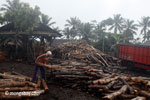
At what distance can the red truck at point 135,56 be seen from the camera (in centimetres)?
1170

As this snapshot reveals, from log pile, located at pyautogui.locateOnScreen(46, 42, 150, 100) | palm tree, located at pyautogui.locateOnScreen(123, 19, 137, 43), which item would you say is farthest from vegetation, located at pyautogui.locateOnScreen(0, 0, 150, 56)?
log pile, located at pyautogui.locateOnScreen(46, 42, 150, 100)

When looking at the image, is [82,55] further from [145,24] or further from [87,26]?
[145,24]

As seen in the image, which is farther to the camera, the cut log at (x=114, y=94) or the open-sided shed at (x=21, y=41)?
the open-sided shed at (x=21, y=41)

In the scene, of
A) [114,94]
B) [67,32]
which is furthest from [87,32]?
[114,94]

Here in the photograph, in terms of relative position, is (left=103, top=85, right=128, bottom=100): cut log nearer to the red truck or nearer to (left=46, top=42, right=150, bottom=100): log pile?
(left=46, top=42, right=150, bottom=100): log pile

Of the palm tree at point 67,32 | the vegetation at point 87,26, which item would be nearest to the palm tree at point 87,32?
the vegetation at point 87,26

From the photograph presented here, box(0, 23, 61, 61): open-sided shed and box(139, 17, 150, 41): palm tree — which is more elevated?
box(139, 17, 150, 41): palm tree

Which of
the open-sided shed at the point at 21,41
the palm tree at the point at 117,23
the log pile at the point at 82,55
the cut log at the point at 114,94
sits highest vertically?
the palm tree at the point at 117,23

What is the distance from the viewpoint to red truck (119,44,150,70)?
1170 centimetres

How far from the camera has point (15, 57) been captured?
15.0 m

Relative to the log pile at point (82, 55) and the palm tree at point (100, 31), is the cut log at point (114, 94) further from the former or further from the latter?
the palm tree at point (100, 31)

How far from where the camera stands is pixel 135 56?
1284cm

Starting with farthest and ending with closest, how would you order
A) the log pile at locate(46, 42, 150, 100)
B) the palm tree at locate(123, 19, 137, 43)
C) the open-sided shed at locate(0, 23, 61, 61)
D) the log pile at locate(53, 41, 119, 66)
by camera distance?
1. the palm tree at locate(123, 19, 137, 43)
2. the open-sided shed at locate(0, 23, 61, 61)
3. the log pile at locate(53, 41, 119, 66)
4. the log pile at locate(46, 42, 150, 100)

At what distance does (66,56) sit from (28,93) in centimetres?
1000
